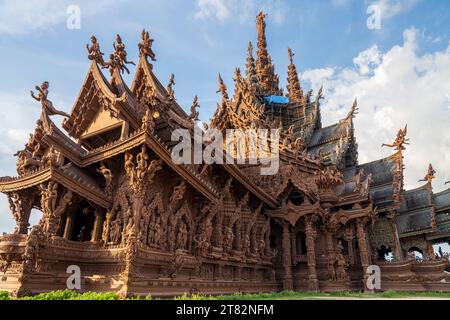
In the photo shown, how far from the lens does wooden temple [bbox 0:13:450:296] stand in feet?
26.9

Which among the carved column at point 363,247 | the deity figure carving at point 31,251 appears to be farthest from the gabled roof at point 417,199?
the deity figure carving at point 31,251

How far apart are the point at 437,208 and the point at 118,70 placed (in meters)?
21.0

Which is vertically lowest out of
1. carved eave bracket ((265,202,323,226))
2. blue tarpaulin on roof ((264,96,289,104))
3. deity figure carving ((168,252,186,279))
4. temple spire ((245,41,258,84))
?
deity figure carving ((168,252,186,279))

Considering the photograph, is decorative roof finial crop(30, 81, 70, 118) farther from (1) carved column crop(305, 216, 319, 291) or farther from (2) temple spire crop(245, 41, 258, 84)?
(2) temple spire crop(245, 41, 258, 84)

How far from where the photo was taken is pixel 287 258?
15.7 meters

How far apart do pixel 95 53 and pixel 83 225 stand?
6046mm

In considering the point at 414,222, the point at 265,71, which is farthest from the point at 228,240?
the point at 265,71

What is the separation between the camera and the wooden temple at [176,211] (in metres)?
8.20

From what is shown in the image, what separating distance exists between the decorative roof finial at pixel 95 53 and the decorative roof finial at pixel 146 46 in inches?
62.3

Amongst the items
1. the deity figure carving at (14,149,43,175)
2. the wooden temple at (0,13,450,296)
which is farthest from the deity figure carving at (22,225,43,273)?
the deity figure carving at (14,149,43,175)

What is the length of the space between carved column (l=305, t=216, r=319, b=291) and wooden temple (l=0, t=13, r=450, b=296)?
49 mm

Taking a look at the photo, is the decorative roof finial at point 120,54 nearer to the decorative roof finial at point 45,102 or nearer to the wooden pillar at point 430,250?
the decorative roof finial at point 45,102
